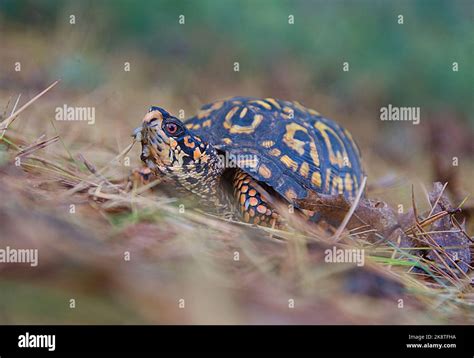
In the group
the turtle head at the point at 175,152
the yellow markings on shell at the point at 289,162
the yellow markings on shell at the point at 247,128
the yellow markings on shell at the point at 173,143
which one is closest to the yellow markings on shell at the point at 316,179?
the yellow markings on shell at the point at 289,162

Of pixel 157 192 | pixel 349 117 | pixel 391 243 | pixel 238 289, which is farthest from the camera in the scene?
pixel 349 117

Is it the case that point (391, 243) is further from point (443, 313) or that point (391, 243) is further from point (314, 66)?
point (314, 66)

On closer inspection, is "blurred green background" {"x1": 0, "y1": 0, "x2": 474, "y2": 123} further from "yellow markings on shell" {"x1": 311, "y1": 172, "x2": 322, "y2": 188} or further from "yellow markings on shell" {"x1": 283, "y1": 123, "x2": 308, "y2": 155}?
"yellow markings on shell" {"x1": 311, "y1": 172, "x2": 322, "y2": 188}

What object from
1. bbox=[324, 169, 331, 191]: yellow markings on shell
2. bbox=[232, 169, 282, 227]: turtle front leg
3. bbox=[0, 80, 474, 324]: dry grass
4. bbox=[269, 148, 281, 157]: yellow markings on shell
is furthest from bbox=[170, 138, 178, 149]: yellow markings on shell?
bbox=[324, 169, 331, 191]: yellow markings on shell

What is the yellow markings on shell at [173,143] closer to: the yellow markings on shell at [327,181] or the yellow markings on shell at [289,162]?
the yellow markings on shell at [289,162]

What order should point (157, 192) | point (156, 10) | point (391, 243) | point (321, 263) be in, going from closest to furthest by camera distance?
1. point (321, 263)
2. point (391, 243)
3. point (157, 192)
4. point (156, 10)

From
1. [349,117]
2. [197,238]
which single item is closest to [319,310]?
[197,238]

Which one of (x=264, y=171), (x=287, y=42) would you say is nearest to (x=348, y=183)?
(x=264, y=171)
